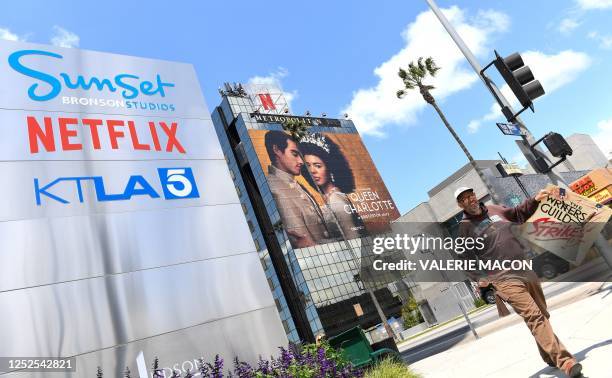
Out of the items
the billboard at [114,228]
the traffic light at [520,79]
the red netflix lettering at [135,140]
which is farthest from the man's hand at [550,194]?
the red netflix lettering at [135,140]

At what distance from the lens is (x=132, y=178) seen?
30.5 feet

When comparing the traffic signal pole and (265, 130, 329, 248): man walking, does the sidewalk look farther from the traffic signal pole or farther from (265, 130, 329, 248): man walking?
(265, 130, 329, 248): man walking

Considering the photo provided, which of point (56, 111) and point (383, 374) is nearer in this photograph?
point (383, 374)

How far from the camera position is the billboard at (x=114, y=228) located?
733cm

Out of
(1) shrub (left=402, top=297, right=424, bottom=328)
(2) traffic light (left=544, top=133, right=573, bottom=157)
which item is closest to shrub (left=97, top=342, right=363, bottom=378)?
(2) traffic light (left=544, top=133, right=573, bottom=157)

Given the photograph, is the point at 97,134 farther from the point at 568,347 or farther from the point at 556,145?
the point at 568,347

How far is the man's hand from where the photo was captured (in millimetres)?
5093

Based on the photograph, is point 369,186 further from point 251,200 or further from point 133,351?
point 133,351

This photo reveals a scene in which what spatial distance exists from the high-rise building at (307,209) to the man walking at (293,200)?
17 centimetres

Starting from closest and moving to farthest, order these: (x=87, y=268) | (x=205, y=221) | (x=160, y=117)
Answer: (x=87, y=268), (x=205, y=221), (x=160, y=117)

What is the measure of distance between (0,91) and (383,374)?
29.7ft

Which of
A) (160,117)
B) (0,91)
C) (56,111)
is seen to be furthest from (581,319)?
(0,91)

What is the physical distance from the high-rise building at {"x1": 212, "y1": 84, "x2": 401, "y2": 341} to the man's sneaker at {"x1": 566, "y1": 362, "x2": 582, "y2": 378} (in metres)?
63.2

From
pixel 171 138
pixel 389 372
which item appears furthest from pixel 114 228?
pixel 389 372
